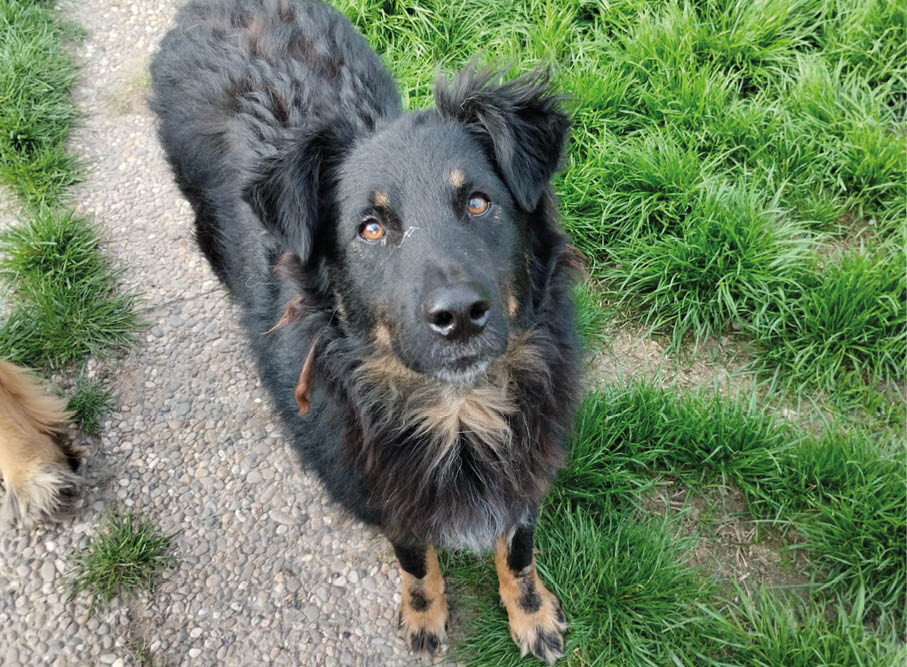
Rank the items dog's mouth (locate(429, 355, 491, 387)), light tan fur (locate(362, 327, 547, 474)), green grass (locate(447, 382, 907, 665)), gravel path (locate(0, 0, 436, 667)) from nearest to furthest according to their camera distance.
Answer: dog's mouth (locate(429, 355, 491, 387))
light tan fur (locate(362, 327, 547, 474))
green grass (locate(447, 382, 907, 665))
gravel path (locate(0, 0, 436, 667))

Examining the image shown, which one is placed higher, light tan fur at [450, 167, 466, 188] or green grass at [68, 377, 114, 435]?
light tan fur at [450, 167, 466, 188]

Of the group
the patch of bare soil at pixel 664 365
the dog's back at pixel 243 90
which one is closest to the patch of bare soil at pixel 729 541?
the patch of bare soil at pixel 664 365

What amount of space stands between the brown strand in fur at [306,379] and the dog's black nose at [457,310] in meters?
0.55

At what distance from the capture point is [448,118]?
229 centimetres

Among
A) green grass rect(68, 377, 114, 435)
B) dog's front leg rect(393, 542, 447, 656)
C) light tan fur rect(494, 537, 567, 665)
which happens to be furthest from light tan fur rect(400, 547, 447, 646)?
green grass rect(68, 377, 114, 435)

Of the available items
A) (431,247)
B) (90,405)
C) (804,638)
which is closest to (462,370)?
(431,247)

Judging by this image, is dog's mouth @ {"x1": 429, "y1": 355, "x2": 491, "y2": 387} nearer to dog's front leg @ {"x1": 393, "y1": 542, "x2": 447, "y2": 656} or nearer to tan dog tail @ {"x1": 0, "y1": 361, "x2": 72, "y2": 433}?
dog's front leg @ {"x1": 393, "y1": 542, "x2": 447, "y2": 656}

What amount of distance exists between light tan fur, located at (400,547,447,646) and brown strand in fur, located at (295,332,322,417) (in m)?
0.82

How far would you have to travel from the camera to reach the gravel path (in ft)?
9.22

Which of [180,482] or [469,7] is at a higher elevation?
[469,7]

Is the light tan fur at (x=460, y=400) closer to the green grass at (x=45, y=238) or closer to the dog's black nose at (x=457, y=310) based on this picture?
the dog's black nose at (x=457, y=310)

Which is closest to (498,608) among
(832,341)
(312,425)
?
(312,425)

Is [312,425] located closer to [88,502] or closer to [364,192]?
[364,192]

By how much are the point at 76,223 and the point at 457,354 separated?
2.96 metres
